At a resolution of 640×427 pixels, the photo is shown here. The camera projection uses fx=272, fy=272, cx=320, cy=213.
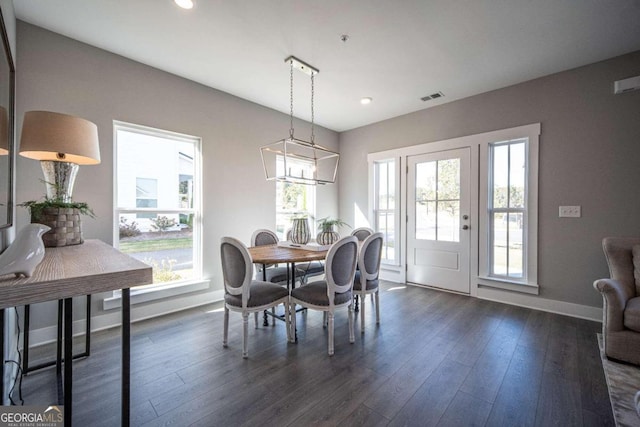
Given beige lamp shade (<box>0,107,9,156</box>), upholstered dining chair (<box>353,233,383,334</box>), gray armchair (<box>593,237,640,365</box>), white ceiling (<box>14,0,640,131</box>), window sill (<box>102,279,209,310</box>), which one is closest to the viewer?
beige lamp shade (<box>0,107,9,156</box>)

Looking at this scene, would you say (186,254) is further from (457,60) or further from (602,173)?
(602,173)

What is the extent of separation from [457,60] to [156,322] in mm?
4141

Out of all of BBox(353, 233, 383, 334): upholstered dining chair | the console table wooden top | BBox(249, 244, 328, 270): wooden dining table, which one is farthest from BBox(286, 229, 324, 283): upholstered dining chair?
the console table wooden top

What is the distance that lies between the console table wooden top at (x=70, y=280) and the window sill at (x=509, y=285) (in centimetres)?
390

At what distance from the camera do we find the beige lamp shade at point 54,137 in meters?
1.57

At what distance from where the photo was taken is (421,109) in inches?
163

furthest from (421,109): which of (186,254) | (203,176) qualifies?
(186,254)

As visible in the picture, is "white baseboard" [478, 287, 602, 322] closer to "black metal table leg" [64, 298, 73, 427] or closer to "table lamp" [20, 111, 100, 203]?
"black metal table leg" [64, 298, 73, 427]

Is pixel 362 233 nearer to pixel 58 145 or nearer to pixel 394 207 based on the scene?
pixel 394 207

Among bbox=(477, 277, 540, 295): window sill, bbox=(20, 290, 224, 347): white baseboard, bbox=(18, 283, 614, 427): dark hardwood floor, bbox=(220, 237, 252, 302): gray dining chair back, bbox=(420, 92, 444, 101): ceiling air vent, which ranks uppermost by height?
bbox=(420, 92, 444, 101): ceiling air vent

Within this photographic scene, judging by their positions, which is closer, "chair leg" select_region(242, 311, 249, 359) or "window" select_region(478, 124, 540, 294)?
"chair leg" select_region(242, 311, 249, 359)

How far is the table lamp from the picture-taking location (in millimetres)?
1572

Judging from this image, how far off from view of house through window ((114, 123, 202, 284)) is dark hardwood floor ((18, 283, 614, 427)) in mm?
705

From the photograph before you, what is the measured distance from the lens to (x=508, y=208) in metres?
3.47
